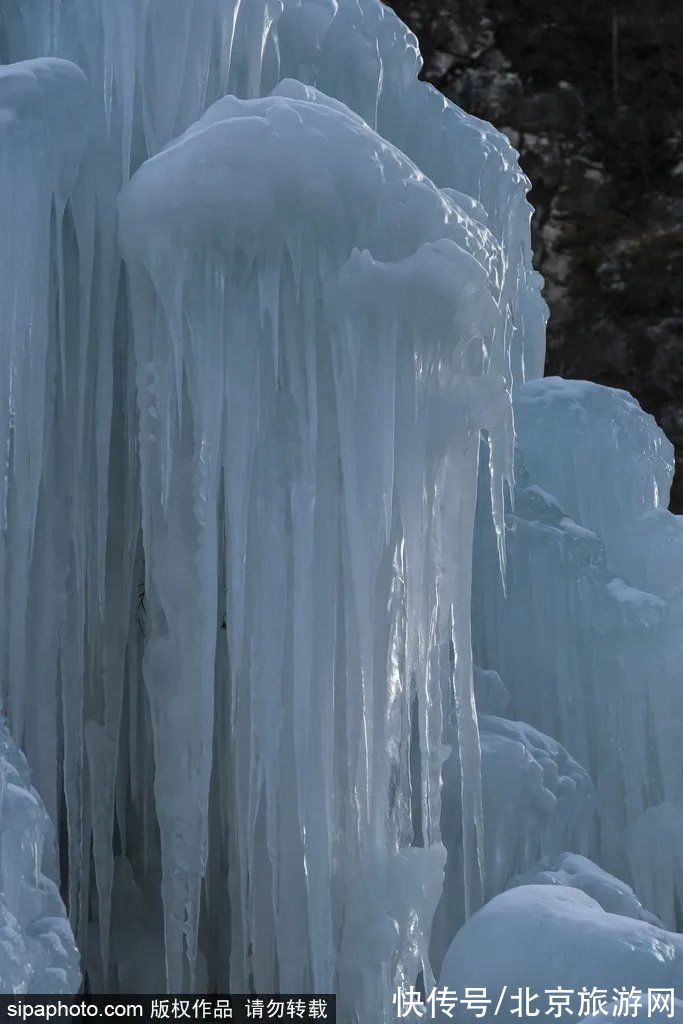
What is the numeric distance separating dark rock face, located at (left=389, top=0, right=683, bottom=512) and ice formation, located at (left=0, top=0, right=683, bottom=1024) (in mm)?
5733

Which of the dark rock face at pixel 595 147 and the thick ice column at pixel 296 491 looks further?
the dark rock face at pixel 595 147

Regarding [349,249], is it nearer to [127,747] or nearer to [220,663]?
[220,663]

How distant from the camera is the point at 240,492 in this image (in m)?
3.24

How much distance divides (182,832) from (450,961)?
69 cm

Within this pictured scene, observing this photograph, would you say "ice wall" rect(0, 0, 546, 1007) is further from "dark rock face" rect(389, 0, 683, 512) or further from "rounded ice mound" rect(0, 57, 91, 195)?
"dark rock face" rect(389, 0, 683, 512)

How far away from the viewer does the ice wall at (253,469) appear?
3223 mm

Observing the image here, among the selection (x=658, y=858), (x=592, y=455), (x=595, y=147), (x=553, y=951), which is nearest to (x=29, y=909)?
(x=553, y=951)

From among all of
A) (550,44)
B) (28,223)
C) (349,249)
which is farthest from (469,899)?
(550,44)

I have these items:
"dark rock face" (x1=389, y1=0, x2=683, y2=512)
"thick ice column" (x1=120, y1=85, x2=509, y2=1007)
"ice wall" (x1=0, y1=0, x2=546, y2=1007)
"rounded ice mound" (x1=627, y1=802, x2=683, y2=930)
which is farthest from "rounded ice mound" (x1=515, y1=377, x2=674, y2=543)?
"dark rock face" (x1=389, y1=0, x2=683, y2=512)

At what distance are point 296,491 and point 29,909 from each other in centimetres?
109

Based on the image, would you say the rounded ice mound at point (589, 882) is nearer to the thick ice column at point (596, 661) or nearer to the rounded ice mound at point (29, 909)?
A: the thick ice column at point (596, 661)

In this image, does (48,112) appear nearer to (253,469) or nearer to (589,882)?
(253,469)

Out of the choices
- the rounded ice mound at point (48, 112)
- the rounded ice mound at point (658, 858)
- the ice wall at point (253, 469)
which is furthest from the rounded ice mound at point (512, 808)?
the rounded ice mound at point (48, 112)

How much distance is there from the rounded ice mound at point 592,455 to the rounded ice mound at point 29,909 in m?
3.00
